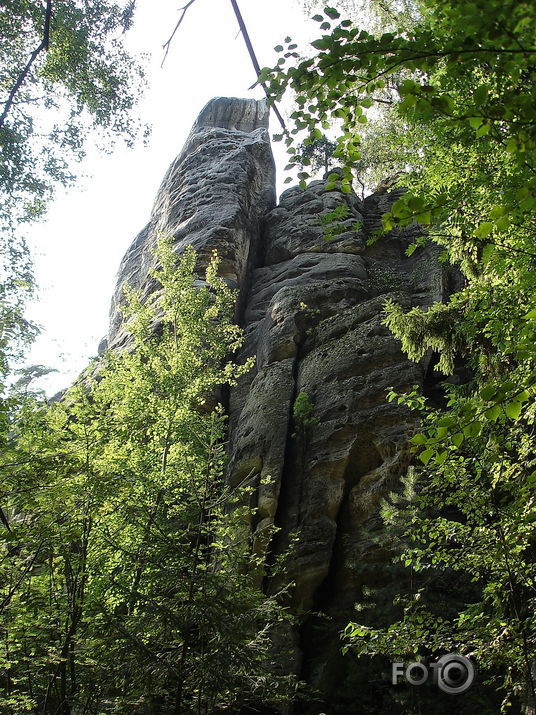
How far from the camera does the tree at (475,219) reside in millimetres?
2043

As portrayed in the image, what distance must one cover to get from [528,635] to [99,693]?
4480mm

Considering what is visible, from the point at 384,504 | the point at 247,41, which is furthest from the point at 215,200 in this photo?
the point at 247,41

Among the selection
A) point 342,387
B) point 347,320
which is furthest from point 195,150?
point 342,387

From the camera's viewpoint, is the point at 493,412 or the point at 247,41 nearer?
the point at 493,412

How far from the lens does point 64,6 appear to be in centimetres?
988

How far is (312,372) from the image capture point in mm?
13391

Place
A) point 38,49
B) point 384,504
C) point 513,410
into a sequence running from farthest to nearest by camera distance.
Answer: point 384,504 < point 38,49 < point 513,410

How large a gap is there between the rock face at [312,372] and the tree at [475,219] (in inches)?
65.1

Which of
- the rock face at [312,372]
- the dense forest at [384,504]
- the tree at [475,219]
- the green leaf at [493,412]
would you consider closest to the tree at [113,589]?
the dense forest at [384,504]

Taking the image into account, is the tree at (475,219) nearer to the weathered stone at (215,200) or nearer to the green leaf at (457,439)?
the green leaf at (457,439)

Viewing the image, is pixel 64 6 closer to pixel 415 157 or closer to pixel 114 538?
pixel 415 157

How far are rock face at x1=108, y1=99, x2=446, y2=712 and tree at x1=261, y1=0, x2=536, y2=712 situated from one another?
5.43ft

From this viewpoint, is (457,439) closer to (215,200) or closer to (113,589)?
(113,589)

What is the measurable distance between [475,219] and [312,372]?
7.67 m
